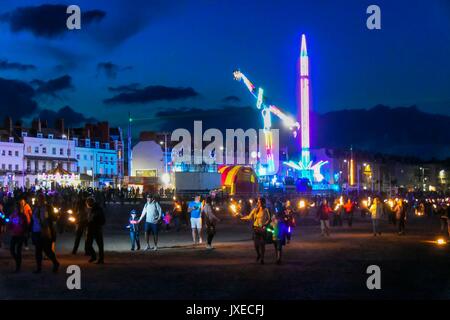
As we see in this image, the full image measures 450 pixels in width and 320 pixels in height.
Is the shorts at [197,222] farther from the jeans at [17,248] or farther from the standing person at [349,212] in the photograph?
the standing person at [349,212]

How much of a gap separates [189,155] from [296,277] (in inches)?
3561

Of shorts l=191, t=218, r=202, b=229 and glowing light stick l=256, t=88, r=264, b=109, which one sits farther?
glowing light stick l=256, t=88, r=264, b=109

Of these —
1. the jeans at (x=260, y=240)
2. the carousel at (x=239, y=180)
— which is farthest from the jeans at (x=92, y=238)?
the carousel at (x=239, y=180)

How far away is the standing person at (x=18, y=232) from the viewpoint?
1447cm

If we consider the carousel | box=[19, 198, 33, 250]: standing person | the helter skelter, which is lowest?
box=[19, 198, 33, 250]: standing person

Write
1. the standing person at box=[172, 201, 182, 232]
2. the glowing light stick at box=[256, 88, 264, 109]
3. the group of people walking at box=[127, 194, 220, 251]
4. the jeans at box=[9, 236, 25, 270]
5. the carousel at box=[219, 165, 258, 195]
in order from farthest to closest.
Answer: the glowing light stick at box=[256, 88, 264, 109], the carousel at box=[219, 165, 258, 195], the standing person at box=[172, 201, 182, 232], the group of people walking at box=[127, 194, 220, 251], the jeans at box=[9, 236, 25, 270]

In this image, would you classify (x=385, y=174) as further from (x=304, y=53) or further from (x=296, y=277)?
(x=296, y=277)

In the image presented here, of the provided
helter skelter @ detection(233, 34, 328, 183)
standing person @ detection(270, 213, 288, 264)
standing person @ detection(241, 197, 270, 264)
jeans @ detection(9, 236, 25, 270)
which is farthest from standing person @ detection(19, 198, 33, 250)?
helter skelter @ detection(233, 34, 328, 183)

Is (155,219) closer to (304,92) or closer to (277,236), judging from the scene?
(277,236)

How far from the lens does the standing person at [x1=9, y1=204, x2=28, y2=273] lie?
47.5 feet

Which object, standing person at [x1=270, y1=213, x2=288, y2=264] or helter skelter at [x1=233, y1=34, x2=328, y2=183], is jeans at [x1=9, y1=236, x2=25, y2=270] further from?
helter skelter at [x1=233, y1=34, x2=328, y2=183]

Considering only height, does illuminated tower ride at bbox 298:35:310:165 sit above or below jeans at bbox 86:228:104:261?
above

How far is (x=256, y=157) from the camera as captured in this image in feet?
324

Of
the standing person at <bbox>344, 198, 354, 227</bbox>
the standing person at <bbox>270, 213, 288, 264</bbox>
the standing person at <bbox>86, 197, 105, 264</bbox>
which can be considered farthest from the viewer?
the standing person at <bbox>344, 198, 354, 227</bbox>
